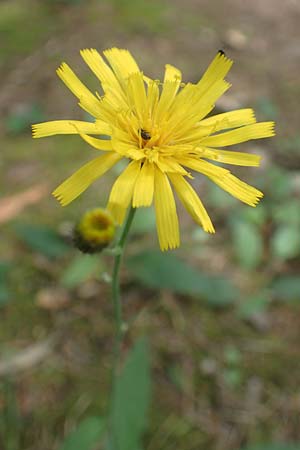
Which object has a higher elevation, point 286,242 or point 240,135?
point 240,135

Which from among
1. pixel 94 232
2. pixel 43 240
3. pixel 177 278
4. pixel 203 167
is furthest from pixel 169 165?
pixel 43 240

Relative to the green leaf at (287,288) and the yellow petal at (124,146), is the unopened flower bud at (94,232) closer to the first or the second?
the yellow petal at (124,146)

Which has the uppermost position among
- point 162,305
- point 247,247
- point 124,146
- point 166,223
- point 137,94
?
point 137,94

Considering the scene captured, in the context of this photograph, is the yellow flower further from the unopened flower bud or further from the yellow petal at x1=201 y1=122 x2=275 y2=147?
the unopened flower bud

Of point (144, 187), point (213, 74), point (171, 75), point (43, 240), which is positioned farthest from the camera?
point (43, 240)

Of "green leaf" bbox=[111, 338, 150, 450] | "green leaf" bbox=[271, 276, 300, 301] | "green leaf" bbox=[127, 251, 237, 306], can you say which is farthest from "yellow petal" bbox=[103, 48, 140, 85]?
"green leaf" bbox=[271, 276, 300, 301]

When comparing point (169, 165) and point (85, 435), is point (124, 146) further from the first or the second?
point (85, 435)
